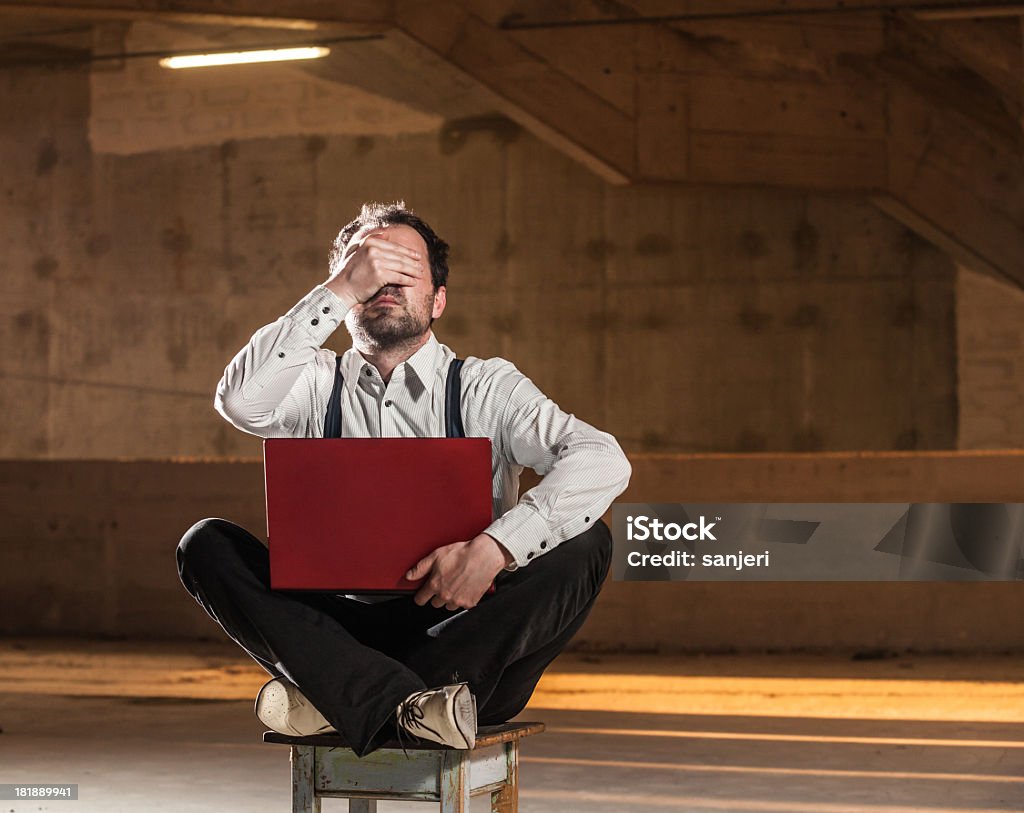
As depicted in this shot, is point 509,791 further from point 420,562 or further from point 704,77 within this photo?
point 704,77

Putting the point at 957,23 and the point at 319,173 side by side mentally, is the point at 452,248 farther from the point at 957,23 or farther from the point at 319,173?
the point at 957,23

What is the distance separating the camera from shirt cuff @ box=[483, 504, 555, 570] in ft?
7.68

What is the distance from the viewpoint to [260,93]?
13078 millimetres

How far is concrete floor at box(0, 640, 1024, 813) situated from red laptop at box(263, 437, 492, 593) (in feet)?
5.42

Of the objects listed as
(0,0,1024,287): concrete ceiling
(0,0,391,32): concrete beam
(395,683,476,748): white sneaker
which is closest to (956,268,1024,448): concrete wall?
(0,0,1024,287): concrete ceiling

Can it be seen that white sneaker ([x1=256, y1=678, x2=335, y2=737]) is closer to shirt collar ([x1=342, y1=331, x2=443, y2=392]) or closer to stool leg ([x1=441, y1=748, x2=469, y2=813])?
stool leg ([x1=441, y1=748, x2=469, y2=813])

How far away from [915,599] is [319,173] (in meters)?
7.03

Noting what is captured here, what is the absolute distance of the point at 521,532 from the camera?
2.35m

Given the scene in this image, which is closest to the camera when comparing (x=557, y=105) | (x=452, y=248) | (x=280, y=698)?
(x=280, y=698)

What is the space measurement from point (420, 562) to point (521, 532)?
0.56ft

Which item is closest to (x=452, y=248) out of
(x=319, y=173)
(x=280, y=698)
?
(x=319, y=173)

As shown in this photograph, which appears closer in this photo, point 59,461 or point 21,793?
point 21,793

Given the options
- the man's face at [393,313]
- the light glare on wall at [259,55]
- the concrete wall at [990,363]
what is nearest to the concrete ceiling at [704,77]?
the light glare on wall at [259,55]

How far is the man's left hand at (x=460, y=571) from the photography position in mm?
2307
